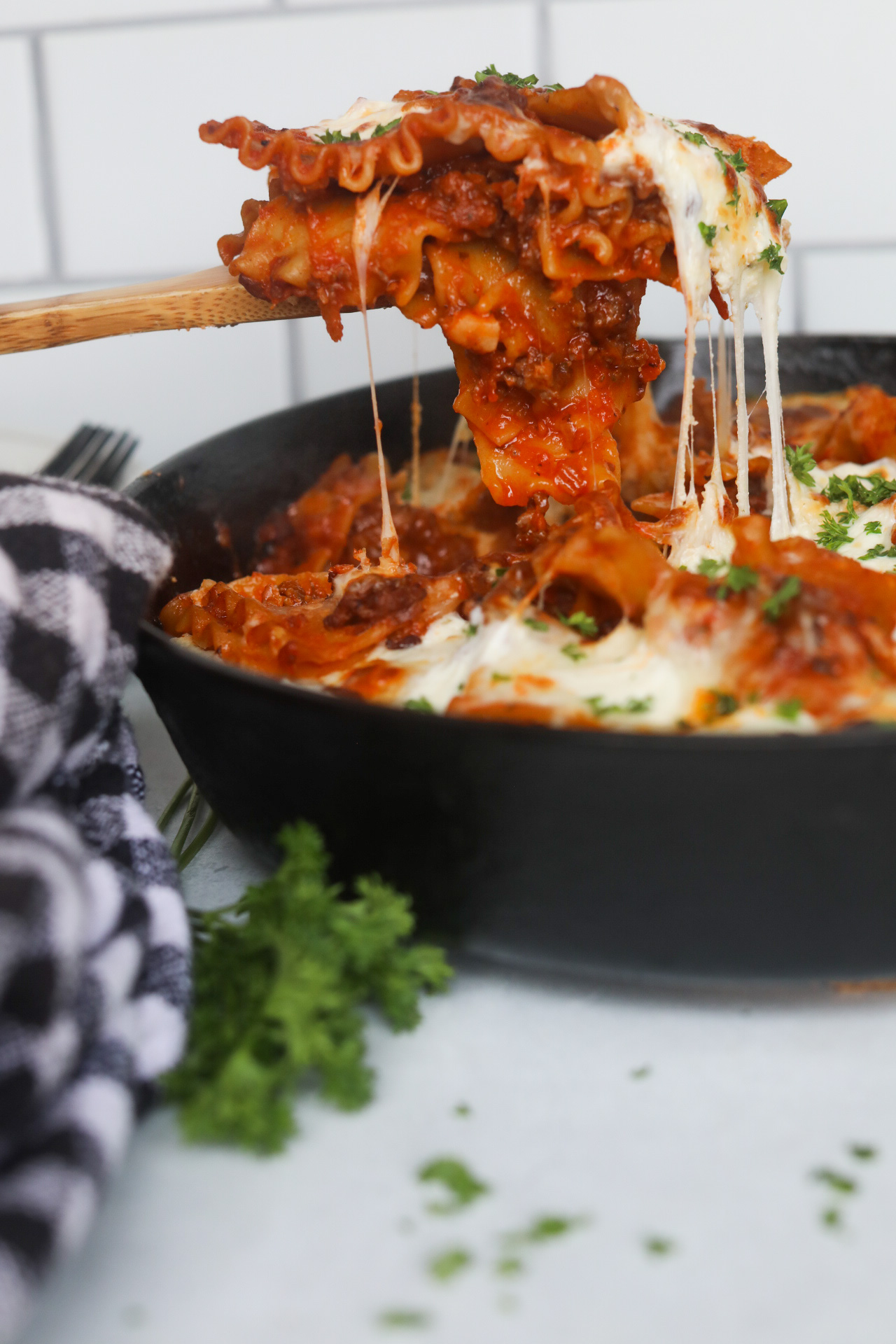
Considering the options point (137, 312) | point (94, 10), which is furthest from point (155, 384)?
point (137, 312)

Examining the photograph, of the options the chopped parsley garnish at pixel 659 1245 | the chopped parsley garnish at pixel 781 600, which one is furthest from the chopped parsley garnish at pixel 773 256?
the chopped parsley garnish at pixel 659 1245

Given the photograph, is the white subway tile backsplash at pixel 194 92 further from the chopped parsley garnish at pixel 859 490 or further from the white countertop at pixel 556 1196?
the white countertop at pixel 556 1196

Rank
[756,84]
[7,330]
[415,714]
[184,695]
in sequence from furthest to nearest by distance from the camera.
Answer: [756,84], [7,330], [184,695], [415,714]

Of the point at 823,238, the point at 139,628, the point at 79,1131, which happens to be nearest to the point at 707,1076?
the point at 79,1131

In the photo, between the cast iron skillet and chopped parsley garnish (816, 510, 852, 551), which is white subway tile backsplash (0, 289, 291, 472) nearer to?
chopped parsley garnish (816, 510, 852, 551)

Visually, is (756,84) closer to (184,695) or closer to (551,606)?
(551,606)

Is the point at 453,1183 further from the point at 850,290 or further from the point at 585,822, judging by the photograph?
the point at 850,290

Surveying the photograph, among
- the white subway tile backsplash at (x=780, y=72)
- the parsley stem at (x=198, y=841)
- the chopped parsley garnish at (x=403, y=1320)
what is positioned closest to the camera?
the chopped parsley garnish at (x=403, y=1320)
